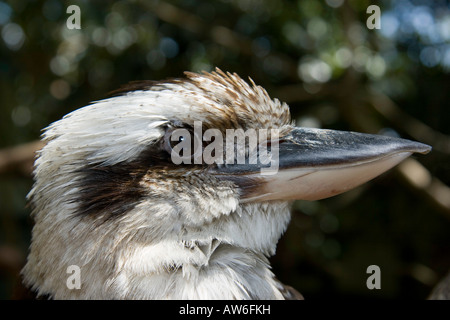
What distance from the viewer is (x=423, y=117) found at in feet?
14.3

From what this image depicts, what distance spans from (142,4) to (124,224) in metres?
3.44

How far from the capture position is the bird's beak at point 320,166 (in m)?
1.49

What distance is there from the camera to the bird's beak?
1.49 m

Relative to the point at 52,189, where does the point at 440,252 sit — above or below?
below

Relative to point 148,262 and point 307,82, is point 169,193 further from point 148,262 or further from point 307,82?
point 307,82

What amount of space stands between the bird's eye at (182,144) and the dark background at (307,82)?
262cm

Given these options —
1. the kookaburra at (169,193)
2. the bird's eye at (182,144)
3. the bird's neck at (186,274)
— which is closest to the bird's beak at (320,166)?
the kookaburra at (169,193)

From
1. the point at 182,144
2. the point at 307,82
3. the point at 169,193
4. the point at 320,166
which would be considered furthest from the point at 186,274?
the point at 307,82

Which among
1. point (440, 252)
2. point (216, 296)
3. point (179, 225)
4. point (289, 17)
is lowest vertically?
point (440, 252)

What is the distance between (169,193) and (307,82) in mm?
3294

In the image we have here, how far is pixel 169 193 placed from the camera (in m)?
1.54
